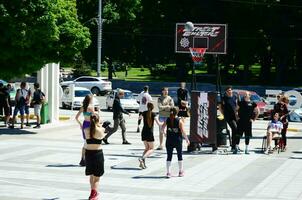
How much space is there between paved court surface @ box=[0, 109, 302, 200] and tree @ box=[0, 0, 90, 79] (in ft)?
10.1

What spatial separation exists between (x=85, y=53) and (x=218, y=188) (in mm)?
58273

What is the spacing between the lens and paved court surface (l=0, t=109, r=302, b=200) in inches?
520

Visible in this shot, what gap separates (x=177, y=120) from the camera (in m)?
14.8

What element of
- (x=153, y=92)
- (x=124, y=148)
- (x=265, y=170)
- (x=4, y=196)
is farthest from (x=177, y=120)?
(x=153, y=92)

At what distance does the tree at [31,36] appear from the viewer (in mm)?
22703

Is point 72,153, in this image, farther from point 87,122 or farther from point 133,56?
point 133,56

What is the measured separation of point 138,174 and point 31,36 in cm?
913

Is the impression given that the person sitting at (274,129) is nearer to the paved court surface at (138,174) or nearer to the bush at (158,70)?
the paved court surface at (138,174)

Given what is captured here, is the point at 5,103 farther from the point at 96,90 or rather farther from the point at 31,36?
the point at 96,90

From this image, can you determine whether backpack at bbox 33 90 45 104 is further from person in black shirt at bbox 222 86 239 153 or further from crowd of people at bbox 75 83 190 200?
person in black shirt at bbox 222 86 239 153

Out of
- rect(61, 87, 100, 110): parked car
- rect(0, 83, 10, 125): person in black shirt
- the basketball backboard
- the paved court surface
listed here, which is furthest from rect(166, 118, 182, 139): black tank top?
rect(61, 87, 100, 110): parked car

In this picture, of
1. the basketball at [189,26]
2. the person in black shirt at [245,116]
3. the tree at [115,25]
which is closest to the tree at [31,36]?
the basketball at [189,26]

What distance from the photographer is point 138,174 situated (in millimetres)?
15477

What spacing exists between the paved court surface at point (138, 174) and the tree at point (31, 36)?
308 centimetres
